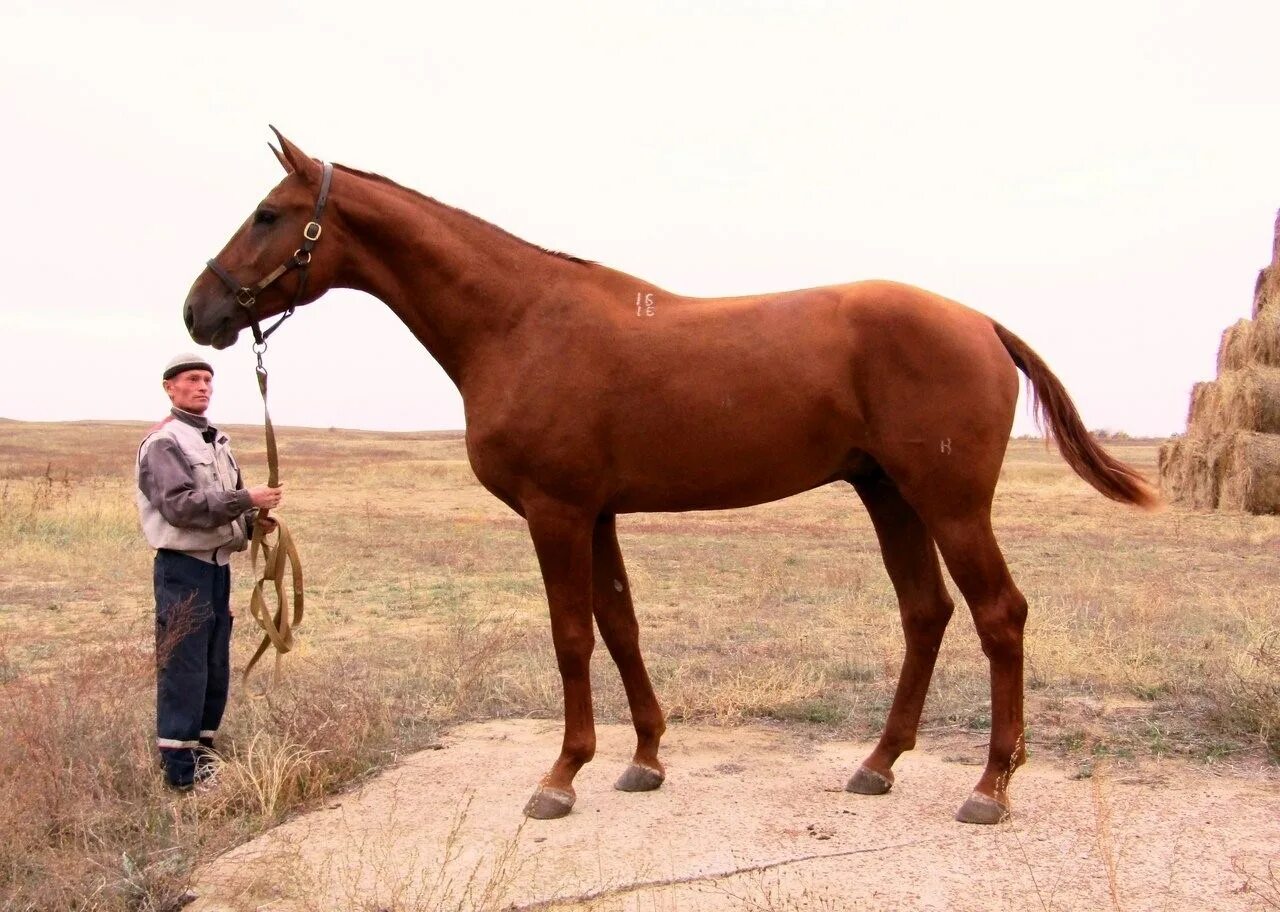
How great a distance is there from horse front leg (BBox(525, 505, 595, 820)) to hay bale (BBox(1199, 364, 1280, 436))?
18.7 metres

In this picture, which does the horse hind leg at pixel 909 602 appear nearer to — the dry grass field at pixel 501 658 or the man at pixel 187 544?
the dry grass field at pixel 501 658

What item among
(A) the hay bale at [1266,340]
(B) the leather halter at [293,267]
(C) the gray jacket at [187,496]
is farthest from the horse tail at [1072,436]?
(A) the hay bale at [1266,340]

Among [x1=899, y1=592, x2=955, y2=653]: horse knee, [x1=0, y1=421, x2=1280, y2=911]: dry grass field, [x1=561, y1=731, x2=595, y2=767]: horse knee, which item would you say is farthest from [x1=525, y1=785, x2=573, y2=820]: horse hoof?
[x1=899, y1=592, x2=955, y2=653]: horse knee

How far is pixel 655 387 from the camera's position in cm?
413

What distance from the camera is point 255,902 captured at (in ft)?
10.8

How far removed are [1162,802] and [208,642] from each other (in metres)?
4.28

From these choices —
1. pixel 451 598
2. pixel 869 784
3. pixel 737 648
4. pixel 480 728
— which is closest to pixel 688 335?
pixel 869 784

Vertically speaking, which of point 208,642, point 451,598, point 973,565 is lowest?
point 451,598

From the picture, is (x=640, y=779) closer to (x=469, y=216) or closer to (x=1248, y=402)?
(x=469, y=216)

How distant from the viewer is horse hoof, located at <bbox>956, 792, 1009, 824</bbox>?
13.0ft

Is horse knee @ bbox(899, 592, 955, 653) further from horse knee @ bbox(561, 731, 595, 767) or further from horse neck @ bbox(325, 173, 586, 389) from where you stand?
horse neck @ bbox(325, 173, 586, 389)

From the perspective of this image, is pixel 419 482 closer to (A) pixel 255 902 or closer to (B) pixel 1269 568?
(B) pixel 1269 568

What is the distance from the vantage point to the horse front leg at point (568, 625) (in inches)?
161

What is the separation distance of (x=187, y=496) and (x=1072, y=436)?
3957mm
